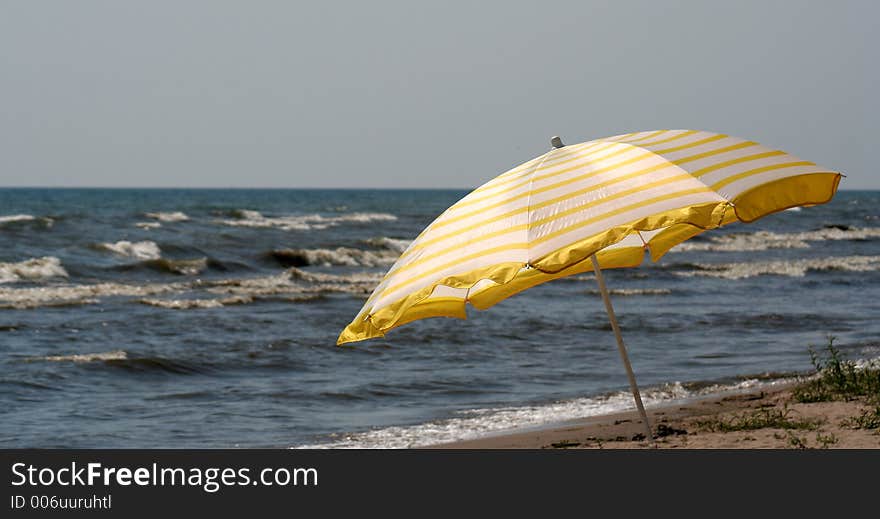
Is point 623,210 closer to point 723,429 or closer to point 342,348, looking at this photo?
point 723,429

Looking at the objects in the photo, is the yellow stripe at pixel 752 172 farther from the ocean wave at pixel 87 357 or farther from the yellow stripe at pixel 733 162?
the ocean wave at pixel 87 357

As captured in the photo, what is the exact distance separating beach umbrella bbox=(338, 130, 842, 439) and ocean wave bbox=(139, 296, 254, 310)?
14.3 m

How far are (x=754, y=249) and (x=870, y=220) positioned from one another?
24.6 meters

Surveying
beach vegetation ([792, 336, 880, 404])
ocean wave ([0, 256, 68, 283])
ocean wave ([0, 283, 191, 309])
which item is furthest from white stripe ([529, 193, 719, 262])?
ocean wave ([0, 256, 68, 283])

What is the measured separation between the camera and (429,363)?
1355 cm

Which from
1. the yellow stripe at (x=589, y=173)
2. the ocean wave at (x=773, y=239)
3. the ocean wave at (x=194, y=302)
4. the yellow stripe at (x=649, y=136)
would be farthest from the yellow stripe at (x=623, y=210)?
the ocean wave at (x=773, y=239)

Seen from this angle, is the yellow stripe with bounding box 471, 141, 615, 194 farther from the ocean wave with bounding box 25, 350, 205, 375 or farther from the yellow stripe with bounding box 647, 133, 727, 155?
the ocean wave with bounding box 25, 350, 205, 375

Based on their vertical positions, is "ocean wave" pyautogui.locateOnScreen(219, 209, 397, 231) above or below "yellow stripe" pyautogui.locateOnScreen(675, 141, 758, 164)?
above

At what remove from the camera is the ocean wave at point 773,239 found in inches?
1501

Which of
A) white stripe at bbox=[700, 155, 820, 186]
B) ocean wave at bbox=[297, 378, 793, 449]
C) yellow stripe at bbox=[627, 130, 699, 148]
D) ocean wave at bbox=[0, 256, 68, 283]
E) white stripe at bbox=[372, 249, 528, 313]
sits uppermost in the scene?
ocean wave at bbox=[0, 256, 68, 283]

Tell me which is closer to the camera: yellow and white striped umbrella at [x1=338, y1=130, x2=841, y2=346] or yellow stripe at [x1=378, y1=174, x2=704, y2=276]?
yellow and white striped umbrella at [x1=338, y1=130, x2=841, y2=346]

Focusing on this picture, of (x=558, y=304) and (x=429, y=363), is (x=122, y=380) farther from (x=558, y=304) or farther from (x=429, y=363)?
(x=558, y=304)

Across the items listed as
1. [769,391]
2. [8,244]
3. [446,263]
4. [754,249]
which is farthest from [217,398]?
[754,249]

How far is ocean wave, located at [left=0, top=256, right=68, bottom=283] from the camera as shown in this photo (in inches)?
966
